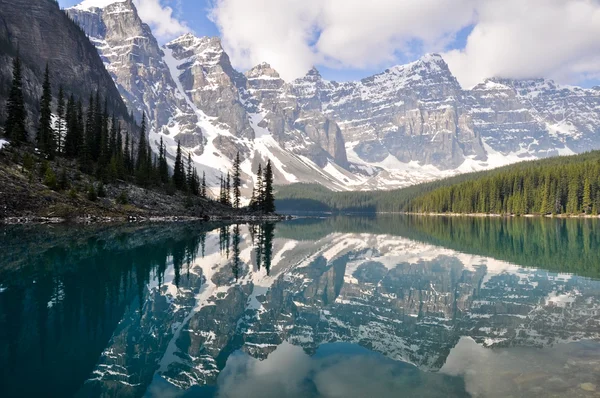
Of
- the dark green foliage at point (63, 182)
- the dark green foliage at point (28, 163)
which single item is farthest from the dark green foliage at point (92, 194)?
the dark green foliage at point (28, 163)

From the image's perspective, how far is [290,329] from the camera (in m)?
15.5

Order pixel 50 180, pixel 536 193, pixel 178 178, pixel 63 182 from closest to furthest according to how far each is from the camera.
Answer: pixel 50 180
pixel 63 182
pixel 178 178
pixel 536 193

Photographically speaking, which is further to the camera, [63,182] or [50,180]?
[63,182]

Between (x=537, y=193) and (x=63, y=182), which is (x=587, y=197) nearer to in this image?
(x=537, y=193)

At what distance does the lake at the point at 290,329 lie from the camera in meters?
10.4

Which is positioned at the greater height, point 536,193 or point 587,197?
point 536,193

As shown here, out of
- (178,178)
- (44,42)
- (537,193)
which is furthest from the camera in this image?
(44,42)

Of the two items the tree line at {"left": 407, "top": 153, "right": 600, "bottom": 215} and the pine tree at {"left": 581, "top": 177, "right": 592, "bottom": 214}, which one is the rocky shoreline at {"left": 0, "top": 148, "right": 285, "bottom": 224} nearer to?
the tree line at {"left": 407, "top": 153, "right": 600, "bottom": 215}

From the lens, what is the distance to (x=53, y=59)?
181000 millimetres

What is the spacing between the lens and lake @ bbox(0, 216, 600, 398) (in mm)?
10422

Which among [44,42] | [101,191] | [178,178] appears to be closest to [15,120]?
[101,191]

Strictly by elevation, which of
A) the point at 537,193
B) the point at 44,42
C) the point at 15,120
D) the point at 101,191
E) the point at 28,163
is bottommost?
the point at 101,191

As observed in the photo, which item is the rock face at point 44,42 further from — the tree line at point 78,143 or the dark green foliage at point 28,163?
the dark green foliage at point 28,163

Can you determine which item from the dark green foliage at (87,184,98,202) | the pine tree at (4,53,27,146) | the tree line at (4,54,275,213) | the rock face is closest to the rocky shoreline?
the dark green foliage at (87,184,98,202)
